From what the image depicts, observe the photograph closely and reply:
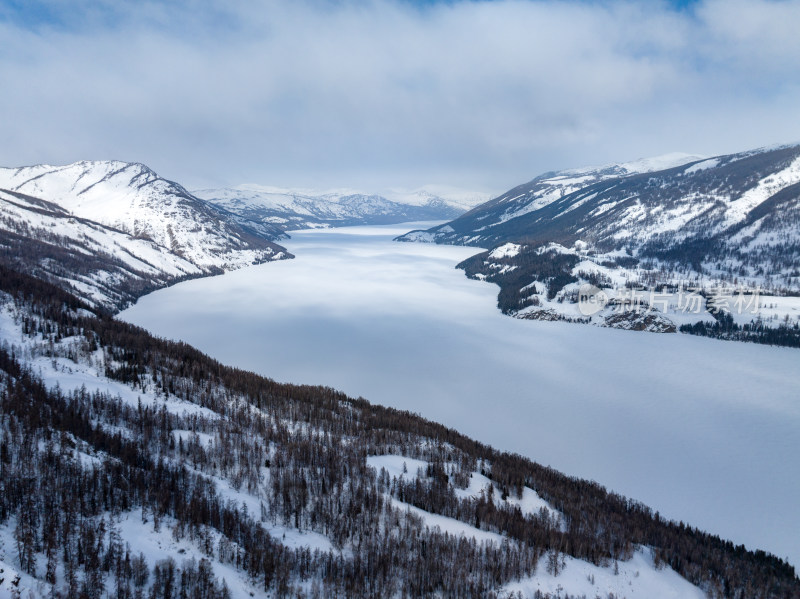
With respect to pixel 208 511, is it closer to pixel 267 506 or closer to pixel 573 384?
pixel 267 506

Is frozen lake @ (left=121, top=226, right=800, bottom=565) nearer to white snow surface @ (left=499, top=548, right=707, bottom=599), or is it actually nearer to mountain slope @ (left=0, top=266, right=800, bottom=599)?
mountain slope @ (left=0, top=266, right=800, bottom=599)

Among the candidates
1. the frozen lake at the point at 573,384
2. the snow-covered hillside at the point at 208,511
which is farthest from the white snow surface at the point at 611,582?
the frozen lake at the point at 573,384

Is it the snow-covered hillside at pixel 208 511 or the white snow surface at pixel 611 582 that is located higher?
the snow-covered hillside at pixel 208 511

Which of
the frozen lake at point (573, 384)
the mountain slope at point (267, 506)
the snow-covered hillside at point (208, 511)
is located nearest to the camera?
the snow-covered hillside at point (208, 511)

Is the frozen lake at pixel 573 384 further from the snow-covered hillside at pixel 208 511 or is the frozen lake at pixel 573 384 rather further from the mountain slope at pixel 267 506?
the snow-covered hillside at pixel 208 511

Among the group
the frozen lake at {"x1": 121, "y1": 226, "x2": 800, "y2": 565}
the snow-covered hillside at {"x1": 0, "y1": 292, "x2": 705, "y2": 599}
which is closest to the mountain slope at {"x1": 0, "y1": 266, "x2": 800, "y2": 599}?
the snow-covered hillside at {"x1": 0, "y1": 292, "x2": 705, "y2": 599}

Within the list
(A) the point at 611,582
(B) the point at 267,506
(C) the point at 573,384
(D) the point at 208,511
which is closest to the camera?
(D) the point at 208,511

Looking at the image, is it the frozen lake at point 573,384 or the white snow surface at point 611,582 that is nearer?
the white snow surface at point 611,582

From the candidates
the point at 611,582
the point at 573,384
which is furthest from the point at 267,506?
the point at 573,384

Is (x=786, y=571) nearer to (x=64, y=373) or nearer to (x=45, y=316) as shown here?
(x=64, y=373)
